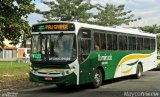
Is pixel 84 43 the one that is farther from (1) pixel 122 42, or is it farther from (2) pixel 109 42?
(1) pixel 122 42

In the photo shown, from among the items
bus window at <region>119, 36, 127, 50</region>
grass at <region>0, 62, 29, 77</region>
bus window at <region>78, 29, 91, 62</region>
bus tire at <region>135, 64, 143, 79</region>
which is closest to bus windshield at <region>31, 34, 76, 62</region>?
bus window at <region>78, 29, 91, 62</region>

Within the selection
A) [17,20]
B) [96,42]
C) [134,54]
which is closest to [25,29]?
[17,20]

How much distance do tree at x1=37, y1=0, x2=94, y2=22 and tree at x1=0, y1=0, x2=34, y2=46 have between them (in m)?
30.2

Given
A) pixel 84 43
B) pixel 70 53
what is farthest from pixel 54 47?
pixel 84 43

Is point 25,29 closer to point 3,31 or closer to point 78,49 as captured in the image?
point 3,31

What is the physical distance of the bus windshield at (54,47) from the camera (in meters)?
16.4

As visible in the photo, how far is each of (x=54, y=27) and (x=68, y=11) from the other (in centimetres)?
3556

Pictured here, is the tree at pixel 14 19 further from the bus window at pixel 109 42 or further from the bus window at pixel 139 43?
the bus window at pixel 139 43

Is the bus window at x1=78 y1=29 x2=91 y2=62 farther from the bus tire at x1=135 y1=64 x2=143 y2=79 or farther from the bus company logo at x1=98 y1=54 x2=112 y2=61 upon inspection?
the bus tire at x1=135 y1=64 x2=143 y2=79

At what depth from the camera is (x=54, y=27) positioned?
16.9 metres

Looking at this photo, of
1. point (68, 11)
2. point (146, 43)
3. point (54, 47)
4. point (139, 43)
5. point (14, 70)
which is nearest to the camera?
point (54, 47)

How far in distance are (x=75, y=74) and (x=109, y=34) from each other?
4117 mm

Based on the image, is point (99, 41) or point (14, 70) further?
point (14, 70)

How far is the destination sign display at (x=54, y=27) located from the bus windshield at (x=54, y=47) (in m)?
0.25
